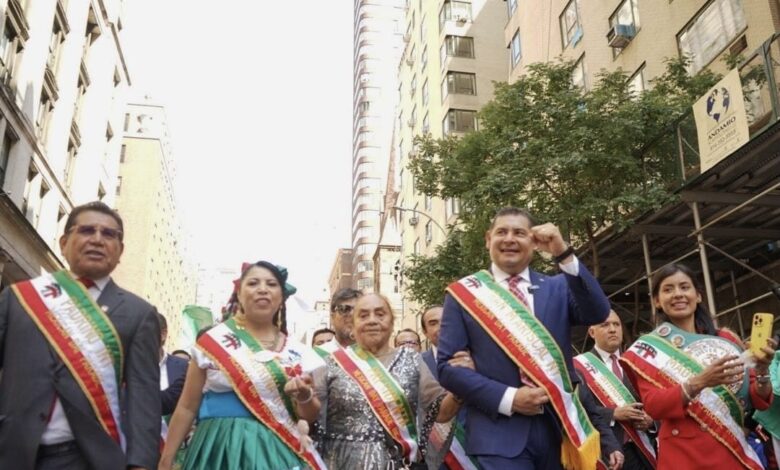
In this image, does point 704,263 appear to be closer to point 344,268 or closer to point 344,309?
point 344,309

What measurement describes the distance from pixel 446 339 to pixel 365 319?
130cm

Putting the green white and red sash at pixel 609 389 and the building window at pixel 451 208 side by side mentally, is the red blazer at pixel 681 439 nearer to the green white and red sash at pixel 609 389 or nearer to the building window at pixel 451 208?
the green white and red sash at pixel 609 389

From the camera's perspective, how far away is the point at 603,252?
45.6 feet

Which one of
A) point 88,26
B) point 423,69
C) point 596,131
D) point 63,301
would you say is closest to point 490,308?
point 63,301

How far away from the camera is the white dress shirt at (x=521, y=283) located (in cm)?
308

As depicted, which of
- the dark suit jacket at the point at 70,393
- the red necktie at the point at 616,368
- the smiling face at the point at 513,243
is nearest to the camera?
the dark suit jacket at the point at 70,393

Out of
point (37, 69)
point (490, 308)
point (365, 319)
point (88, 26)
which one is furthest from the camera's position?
point (88, 26)

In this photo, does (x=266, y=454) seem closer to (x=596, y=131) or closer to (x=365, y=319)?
(x=365, y=319)

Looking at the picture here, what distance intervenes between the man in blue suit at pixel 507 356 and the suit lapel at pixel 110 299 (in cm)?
147

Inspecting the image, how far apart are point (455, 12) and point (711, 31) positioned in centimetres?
2246

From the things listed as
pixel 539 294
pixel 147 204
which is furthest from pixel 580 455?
pixel 147 204

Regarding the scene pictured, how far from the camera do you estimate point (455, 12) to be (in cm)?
3594

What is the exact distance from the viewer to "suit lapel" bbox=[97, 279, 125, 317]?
317cm

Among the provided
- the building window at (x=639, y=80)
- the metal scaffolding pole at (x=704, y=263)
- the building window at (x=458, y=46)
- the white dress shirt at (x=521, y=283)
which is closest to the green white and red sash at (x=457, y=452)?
the white dress shirt at (x=521, y=283)
